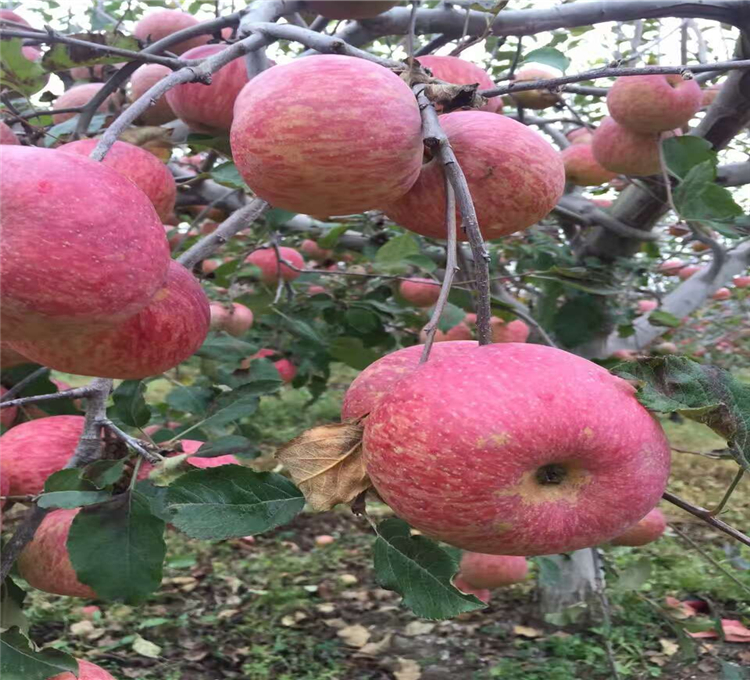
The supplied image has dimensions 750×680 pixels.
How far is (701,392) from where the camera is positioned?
73 centimetres

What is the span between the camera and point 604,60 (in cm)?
307

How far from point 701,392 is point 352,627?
7.61 ft

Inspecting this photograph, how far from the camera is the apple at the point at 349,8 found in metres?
1.16

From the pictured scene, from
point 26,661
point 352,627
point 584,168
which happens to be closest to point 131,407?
point 26,661

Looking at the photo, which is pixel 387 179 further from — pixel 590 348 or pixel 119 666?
pixel 119 666

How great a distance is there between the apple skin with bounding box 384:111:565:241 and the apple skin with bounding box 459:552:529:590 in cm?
152

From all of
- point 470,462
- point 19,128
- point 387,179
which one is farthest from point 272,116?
point 19,128

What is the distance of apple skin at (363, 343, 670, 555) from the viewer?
624mm

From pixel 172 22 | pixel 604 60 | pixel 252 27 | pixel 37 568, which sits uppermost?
pixel 252 27

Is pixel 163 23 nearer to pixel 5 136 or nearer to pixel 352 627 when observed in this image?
pixel 5 136

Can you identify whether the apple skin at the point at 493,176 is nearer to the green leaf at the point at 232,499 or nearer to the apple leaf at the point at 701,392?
the apple leaf at the point at 701,392

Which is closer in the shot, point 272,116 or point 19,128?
point 272,116

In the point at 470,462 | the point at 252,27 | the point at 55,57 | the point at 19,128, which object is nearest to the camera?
the point at 470,462

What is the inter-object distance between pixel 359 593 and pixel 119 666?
3.31ft
